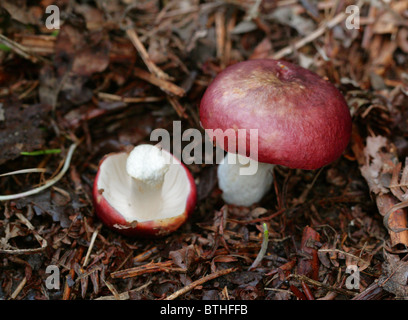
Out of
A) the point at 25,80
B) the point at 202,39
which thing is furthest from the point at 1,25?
the point at 202,39

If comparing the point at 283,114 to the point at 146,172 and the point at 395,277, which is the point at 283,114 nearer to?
the point at 146,172

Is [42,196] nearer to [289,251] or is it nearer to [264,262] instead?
[264,262]

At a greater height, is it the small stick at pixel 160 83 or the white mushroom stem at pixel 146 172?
the small stick at pixel 160 83

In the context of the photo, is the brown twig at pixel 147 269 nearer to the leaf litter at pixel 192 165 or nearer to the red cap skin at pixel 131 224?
the leaf litter at pixel 192 165

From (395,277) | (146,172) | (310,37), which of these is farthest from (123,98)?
(395,277)

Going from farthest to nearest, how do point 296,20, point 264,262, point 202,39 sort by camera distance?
point 296,20, point 202,39, point 264,262

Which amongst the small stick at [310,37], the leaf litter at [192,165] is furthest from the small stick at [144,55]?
the small stick at [310,37]

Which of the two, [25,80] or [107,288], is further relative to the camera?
[25,80]

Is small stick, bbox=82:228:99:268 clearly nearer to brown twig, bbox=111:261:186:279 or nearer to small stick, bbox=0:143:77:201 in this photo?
brown twig, bbox=111:261:186:279
